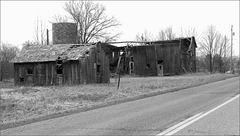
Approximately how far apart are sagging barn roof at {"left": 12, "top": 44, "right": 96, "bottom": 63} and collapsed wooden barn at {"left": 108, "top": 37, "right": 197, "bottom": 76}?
2035 cm

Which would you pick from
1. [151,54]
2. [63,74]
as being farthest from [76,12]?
[63,74]

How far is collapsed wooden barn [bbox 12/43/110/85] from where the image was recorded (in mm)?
31188

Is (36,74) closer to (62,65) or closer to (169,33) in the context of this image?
(62,65)

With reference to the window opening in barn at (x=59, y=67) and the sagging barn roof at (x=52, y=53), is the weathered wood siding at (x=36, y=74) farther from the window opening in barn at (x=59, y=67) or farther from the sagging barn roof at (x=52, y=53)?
the sagging barn roof at (x=52, y=53)

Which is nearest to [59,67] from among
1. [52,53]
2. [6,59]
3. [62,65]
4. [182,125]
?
[62,65]

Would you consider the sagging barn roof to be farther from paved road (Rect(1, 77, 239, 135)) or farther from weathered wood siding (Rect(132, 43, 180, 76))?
weathered wood siding (Rect(132, 43, 180, 76))

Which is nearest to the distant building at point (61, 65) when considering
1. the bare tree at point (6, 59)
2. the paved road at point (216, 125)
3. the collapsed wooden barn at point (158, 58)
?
the bare tree at point (6, 59)

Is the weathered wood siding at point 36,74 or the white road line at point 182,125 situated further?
the weathered wood siding at point 36,74

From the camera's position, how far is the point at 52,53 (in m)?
33.0

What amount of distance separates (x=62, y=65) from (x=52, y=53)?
7.62 feet

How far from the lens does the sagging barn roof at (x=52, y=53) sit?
3159 centimetres

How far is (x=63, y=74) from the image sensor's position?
1244 inches

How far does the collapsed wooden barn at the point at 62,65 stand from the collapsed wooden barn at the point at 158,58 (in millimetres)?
20033

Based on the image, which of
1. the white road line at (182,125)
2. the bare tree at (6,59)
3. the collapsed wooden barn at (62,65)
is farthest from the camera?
the bare tree at (6,59)
